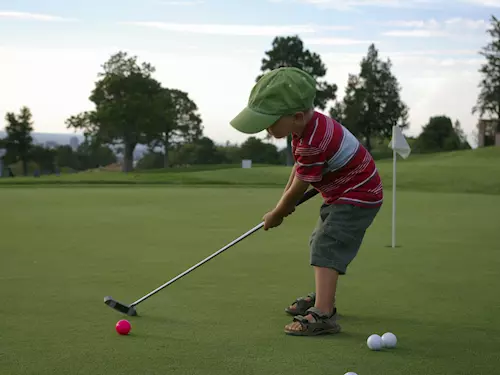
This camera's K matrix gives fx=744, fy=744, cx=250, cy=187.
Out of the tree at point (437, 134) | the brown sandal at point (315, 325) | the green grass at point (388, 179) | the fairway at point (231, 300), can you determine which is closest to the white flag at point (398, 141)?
the fairway at point (231, 300)

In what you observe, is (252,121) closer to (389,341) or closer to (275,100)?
(275,100)

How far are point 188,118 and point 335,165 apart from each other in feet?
165

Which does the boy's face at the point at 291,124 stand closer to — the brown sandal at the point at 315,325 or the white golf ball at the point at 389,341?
the brown sandal at the point at 315,325

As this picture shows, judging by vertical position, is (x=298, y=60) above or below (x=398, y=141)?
above

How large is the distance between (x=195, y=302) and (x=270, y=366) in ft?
4.95

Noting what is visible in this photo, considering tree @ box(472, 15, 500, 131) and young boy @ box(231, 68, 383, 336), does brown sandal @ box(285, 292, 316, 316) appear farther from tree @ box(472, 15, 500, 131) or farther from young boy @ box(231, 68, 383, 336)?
tree @ box(472, 15, 500, 131)

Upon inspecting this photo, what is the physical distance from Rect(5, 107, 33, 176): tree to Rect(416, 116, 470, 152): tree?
28126 mm

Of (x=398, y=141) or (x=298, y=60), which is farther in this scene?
(x=298, y=60)

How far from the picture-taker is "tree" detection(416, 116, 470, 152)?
5650cm

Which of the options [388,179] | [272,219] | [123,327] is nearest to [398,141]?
[272,219]

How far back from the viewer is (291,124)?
4.14 m

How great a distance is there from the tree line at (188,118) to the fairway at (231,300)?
39.0 metres

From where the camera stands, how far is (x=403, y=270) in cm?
617

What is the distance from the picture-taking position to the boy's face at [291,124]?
4125 mm
